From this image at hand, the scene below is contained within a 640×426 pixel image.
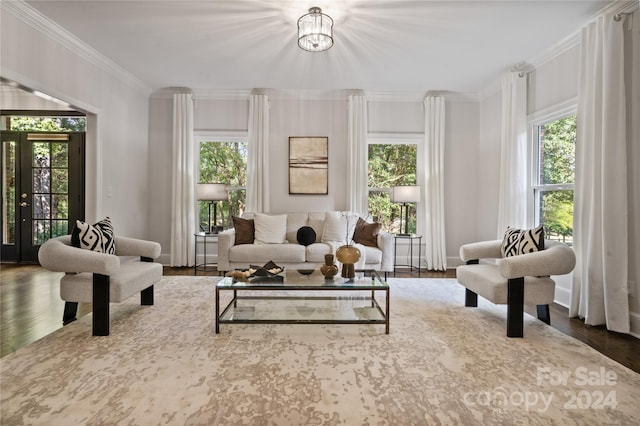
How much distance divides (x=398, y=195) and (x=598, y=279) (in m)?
2.64

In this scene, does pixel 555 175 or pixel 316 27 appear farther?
pixel 555 175

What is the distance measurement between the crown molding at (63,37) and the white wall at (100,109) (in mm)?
30

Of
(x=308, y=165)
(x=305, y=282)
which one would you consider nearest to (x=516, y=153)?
(x=308, y=165)

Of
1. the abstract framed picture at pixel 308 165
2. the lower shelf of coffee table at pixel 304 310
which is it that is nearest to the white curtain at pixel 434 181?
the abstract framed picture at pixel 308 165

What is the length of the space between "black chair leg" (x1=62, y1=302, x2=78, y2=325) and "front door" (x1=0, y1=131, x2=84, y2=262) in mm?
3130

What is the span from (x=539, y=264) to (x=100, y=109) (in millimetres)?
5042

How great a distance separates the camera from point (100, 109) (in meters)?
4.36

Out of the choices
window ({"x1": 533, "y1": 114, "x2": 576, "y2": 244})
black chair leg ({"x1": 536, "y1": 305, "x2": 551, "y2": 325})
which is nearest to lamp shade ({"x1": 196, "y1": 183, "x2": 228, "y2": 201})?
black chair leg ({"x1": 536, "y1": 305, "x2": 551, "y2": 325})

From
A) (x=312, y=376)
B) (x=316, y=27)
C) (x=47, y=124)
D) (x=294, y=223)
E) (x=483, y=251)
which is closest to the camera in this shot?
(x=312, y=376)

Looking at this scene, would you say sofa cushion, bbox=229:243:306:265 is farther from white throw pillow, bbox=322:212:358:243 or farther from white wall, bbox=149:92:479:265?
white wall, bbox=149:92:479:265

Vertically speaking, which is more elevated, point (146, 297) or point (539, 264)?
point (539, 264)

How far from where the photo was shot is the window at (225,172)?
5.71 meters

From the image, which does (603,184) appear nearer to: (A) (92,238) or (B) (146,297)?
(B) (146,297)

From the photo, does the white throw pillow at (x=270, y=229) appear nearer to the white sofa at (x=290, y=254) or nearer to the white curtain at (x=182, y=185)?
the white sofa at (x=290, y=254)
